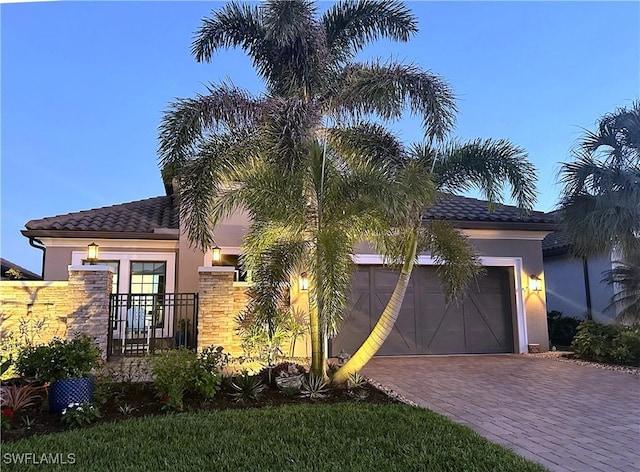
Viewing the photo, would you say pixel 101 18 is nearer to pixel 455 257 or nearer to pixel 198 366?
pixel 198 366

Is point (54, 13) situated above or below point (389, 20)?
below

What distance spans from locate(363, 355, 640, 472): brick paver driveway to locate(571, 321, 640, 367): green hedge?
980 millimetres

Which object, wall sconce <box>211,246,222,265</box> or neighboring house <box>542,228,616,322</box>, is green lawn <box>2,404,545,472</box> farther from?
neighboring house <box>542,228,616,322</box>

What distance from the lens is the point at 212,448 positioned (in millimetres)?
4703

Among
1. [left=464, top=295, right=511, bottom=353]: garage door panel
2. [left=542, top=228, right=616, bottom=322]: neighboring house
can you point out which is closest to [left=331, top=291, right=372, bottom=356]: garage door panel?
[left=464, top=295, right=511, bottom=353]: garage door panel

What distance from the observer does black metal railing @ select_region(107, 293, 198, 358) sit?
413 inches

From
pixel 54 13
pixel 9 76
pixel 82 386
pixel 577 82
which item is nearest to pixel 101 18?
pixel 54 13

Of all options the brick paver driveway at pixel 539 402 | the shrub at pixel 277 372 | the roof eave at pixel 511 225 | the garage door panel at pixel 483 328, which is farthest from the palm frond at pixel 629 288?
the shrub at pixel 277 372

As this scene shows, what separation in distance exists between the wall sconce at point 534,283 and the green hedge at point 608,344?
5.17ft

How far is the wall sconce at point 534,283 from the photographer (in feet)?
43.0

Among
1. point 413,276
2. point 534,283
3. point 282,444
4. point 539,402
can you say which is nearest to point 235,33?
point 413,276

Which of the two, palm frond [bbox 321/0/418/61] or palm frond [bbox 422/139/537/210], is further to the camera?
palm frond [bbox 321/0/418/61]

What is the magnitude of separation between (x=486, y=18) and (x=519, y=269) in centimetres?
683

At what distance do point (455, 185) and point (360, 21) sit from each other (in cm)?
432
